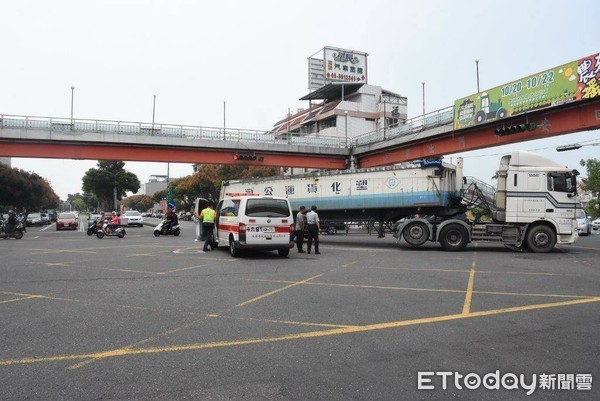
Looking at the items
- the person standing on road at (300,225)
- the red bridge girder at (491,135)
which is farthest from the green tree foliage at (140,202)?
the person standing on road at (300,225)

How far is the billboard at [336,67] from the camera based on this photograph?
67688mm

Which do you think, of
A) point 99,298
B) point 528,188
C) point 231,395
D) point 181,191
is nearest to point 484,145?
point 528,188

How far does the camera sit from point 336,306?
6703 millimetres

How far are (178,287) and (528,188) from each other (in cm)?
1229

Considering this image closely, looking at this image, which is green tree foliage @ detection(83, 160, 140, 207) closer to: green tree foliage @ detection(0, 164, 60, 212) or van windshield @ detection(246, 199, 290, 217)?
green tree foliage @ detection(0, 164, 60, 212)

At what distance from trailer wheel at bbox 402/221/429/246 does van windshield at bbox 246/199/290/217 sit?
5.57 m

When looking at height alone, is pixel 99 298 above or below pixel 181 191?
below

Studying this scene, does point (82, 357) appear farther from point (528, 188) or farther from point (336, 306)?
point (528, 188)

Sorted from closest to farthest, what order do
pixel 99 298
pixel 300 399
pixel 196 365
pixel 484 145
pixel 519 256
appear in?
pixel 300 399, pixel 196 365, pixel 99 298, pixel 519 256, pixel 484 145

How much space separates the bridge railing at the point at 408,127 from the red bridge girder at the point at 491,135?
32.5 inches

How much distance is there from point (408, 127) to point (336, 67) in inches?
1637
